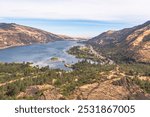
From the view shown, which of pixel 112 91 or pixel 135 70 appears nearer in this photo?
pixel 112 91

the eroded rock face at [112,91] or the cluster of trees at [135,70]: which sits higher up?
the eroded rock face at [112,91]

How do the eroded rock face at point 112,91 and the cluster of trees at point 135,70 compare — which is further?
the cluster of trees at point 135,70

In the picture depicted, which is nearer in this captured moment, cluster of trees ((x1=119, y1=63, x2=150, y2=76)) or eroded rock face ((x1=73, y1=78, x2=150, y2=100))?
eroded rock face ((x1=73, y1=78, x2=150, y2=100))

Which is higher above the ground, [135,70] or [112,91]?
[112,91]

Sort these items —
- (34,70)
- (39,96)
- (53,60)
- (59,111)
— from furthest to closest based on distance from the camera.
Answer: (53,60) → (34,70) → (39,96) → (59,111)

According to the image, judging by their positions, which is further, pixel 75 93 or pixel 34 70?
pixel 34 70

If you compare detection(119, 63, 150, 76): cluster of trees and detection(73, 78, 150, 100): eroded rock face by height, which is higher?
detection(73, 78, 150, 100): eroded rock face

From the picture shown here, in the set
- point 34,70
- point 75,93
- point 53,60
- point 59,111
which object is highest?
point 59,111

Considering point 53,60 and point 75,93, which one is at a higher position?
point 75,93

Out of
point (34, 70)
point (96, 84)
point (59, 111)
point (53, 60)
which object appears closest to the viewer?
point (59, 111)

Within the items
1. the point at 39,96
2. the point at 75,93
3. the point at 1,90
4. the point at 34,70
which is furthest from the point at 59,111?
the point at 34,70

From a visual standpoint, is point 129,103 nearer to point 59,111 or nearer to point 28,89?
point 59,111
